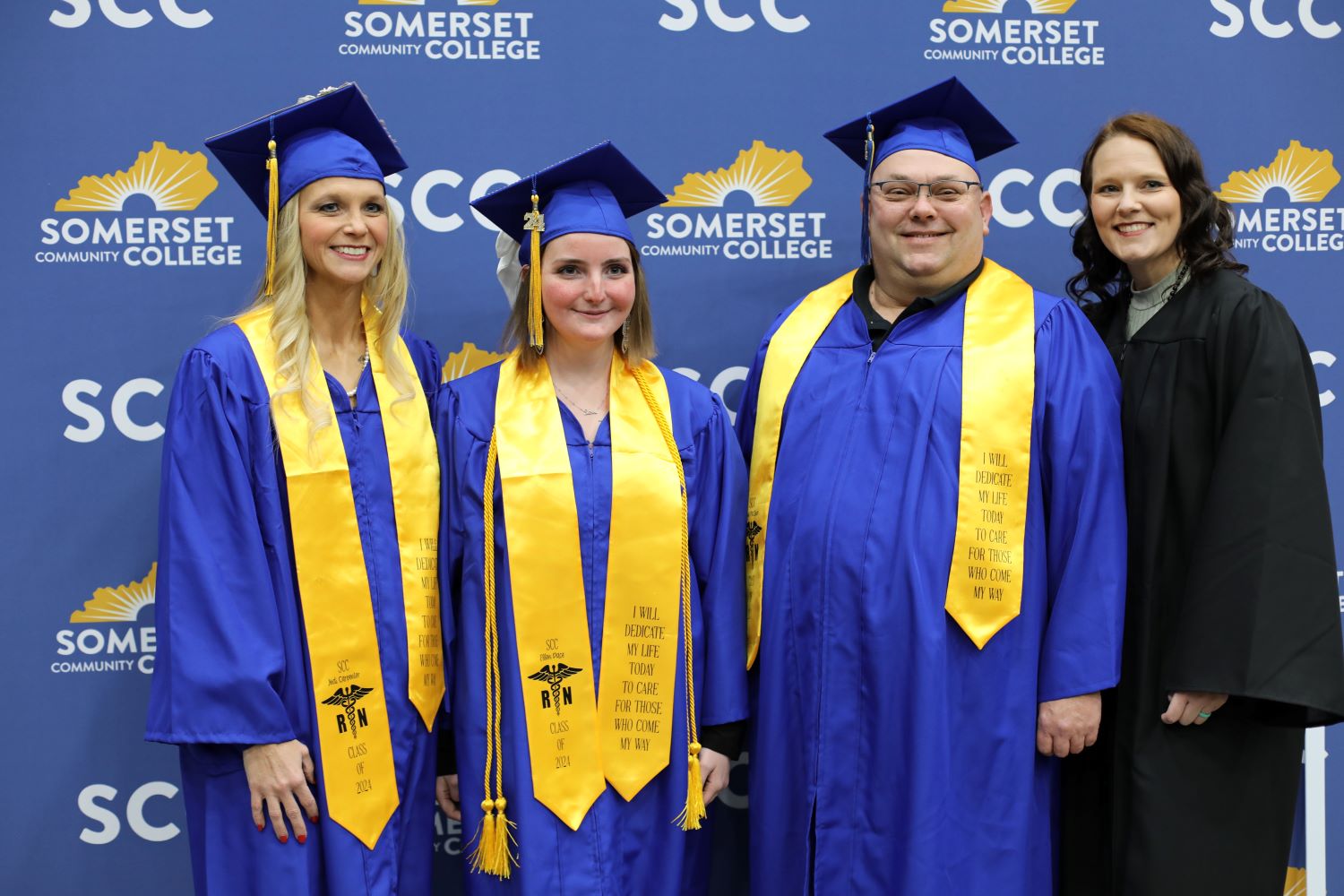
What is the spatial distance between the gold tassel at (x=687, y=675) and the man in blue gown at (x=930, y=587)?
19 cm

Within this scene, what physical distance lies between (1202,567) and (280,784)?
6.47ft

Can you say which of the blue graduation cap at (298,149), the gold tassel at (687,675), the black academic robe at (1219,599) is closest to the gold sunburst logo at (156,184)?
the blue graduation cap at (298,149)

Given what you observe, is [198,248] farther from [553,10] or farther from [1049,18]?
[1049,18]

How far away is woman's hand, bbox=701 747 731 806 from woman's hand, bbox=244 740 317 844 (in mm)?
844

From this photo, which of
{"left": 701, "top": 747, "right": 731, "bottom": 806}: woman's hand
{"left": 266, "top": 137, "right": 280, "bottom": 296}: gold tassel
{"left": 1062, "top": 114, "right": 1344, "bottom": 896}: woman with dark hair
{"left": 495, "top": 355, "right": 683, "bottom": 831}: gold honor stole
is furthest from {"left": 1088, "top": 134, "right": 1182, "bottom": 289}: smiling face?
{"left": 266, "top": 137, "right": 280, "bottom": 296}: gold tassel

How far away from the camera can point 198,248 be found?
291 cm

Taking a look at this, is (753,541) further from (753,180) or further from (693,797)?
(753,180)

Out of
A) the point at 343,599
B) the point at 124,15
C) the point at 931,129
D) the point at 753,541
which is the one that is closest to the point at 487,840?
the point at 343,599

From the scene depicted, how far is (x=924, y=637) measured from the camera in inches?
86.0

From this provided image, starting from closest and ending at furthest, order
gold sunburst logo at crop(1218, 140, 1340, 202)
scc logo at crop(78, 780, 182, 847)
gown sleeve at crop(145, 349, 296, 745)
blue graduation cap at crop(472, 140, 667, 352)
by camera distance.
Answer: gown sleeve at crop(145, 349, 296, 745), blue graduation cap at crop(472, 140, 667, 352), scc logo at crop(78, 780, 182, 847), gold sunburst logo at crop(1218, 140, 1340, 202)

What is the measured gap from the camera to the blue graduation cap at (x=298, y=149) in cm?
218

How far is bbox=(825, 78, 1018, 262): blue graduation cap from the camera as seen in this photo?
7.91 ft

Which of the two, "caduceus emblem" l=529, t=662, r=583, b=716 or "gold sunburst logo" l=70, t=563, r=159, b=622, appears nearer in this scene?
"caduceus emblem" l=529, t=662, r=583, b=716

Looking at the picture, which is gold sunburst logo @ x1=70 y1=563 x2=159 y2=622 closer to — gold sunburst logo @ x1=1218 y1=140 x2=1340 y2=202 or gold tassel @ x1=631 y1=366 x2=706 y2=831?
gold tassel @ x1=631 y1=366 x2=706 y2=831
